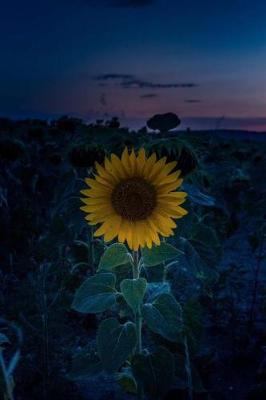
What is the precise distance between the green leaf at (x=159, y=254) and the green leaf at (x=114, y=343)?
0.21 metres

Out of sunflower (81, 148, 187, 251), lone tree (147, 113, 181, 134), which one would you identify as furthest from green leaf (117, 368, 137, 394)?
lone tree (147, 113, 181, 134)

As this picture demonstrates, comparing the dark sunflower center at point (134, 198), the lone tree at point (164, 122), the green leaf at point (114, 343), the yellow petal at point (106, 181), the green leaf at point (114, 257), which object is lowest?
the green leaf at point (114, 343)

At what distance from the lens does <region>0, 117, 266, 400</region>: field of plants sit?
168 centimetres

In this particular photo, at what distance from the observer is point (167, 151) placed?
1.59 metres

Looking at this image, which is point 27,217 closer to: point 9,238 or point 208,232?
point 9,238

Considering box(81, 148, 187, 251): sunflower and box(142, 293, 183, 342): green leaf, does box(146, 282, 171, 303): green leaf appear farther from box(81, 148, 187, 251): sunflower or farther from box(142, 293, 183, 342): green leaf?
box(81, 148, 187, 251): sunflower

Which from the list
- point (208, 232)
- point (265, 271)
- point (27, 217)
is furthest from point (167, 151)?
point (27, 217)

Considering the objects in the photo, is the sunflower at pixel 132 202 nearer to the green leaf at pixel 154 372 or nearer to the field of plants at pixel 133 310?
the field of plants at pixel 133 310

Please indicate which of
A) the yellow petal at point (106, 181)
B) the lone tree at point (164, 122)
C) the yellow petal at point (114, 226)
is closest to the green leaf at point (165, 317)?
the yellow petal at point (114, 226)

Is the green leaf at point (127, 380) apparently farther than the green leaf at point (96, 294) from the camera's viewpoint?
Yes

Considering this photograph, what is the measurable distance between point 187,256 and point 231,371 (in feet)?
2.64

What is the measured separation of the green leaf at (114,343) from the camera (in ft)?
5.48

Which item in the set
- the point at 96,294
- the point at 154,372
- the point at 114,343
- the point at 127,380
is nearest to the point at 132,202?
the point at 96,294

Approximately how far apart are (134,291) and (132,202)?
24 centimetres
